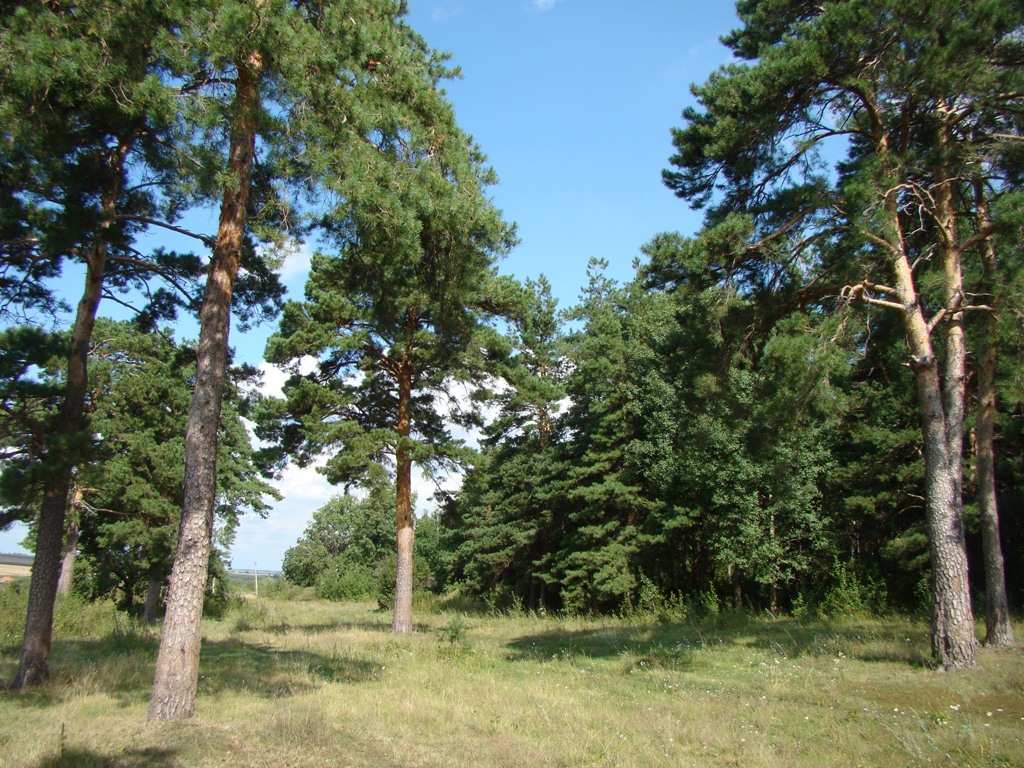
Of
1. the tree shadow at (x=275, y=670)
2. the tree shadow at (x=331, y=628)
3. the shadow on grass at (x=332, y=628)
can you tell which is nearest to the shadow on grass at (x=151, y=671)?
the tree shadow at (x=275, y=670)

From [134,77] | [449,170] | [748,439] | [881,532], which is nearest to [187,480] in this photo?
[134,77]

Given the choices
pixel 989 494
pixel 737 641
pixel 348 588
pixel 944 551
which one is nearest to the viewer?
Answer: pixel 944 551

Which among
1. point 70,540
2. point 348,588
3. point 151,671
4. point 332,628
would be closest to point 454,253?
point 151,671

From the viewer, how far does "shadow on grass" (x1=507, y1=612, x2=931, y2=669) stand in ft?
37.6

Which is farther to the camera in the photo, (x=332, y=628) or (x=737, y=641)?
(x=332, y=628)

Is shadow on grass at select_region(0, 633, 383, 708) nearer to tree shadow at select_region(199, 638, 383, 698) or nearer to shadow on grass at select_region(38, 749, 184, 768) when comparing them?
tree shadow at select_region(199, 638, 383, 698)

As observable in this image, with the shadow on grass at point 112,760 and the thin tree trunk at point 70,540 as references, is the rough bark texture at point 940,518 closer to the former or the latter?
the shadow on grass at point 112,760

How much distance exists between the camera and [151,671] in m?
10.1

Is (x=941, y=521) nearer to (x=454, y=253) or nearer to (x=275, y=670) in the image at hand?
(x=454, y=253)

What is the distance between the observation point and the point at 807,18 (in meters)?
12.1

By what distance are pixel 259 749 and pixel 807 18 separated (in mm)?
14333

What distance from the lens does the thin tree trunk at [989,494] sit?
10.7 meters

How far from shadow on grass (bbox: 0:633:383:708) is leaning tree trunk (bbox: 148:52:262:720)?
1.34m

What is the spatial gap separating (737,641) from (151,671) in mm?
11781
